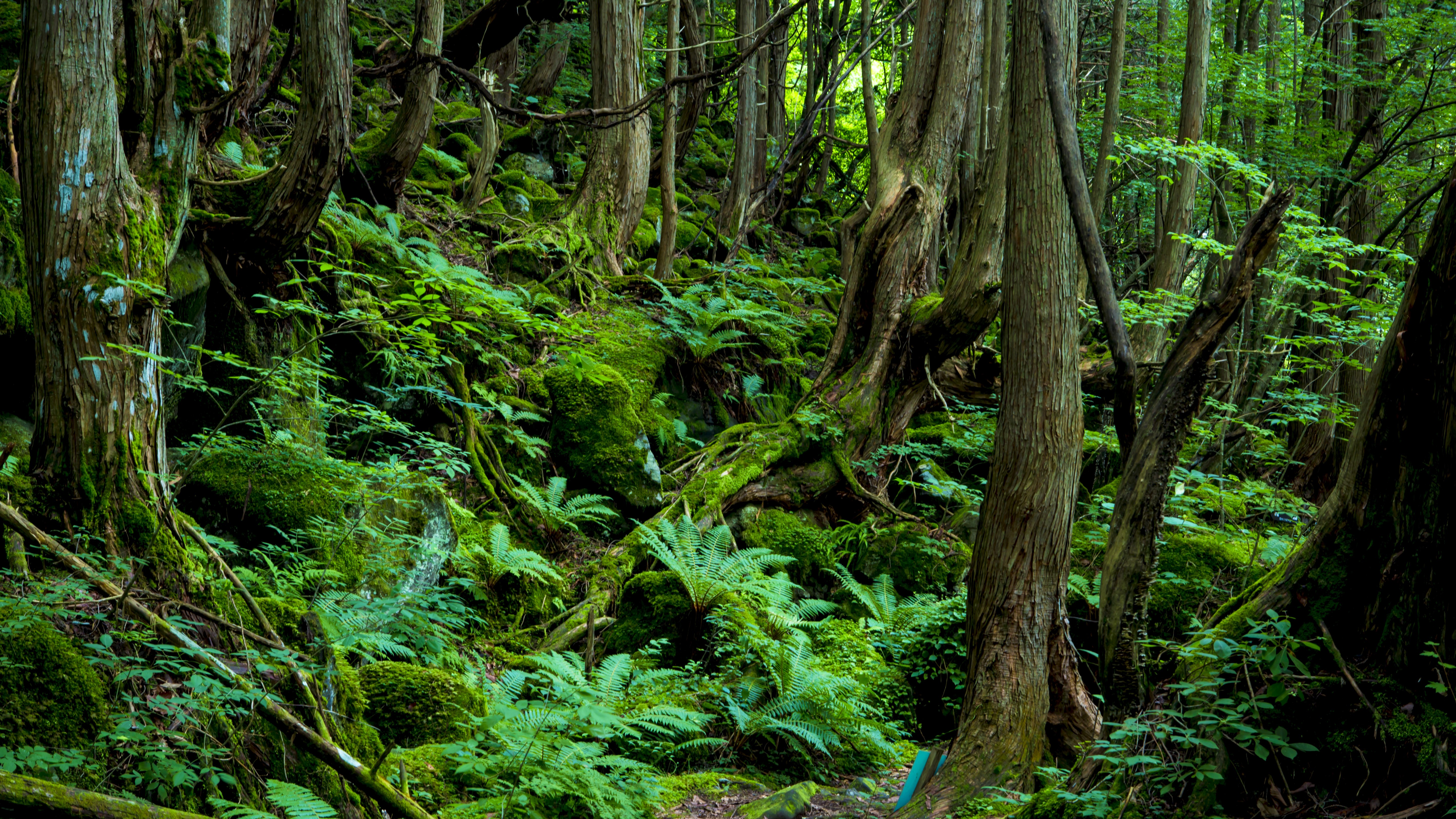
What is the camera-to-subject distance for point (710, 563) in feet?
21.1

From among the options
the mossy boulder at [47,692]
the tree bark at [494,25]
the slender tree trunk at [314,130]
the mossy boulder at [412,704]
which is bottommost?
the mossy boulder at [412,704]

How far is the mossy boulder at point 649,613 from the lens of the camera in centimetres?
623

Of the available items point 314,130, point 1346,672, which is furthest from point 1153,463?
point 314,130

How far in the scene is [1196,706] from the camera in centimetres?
260

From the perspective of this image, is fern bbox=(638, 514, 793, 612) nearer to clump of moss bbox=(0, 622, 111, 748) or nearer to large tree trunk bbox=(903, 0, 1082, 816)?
large tree trunk bbox=(903, 0, 1082, 816)

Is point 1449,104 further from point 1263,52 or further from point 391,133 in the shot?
point 391,133

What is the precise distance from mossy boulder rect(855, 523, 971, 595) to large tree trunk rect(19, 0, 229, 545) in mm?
5750

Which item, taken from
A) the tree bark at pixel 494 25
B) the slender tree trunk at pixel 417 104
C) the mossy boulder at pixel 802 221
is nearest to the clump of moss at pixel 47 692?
the slender tree trunk at pixel 417 104

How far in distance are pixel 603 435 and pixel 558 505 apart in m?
0.97

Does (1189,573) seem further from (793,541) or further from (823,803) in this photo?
(823,803)

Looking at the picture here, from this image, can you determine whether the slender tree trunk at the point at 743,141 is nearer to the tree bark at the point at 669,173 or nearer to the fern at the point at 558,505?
the tree bark at the point at 669,173

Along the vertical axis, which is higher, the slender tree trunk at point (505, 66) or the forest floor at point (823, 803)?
the slender tree trunk at point (505, 66)

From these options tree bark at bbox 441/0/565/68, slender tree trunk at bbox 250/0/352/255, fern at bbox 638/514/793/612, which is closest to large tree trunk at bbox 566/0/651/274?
tree bark at bbox 441/0/565/68

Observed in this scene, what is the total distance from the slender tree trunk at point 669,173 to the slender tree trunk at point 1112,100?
21.1 feet
